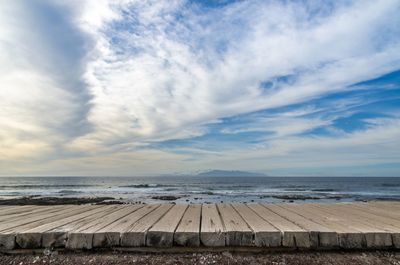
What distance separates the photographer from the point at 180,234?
2697mm

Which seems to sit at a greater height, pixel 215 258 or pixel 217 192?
pixel 215 258

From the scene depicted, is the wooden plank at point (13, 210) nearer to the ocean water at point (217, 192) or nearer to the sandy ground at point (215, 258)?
the sandy ground at point (215, 258)

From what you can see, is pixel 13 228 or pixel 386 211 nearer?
pixel 13 228

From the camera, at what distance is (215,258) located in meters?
2.59

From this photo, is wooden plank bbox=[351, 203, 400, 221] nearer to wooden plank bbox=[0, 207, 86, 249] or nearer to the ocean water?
wooden plank bbox=[0, 207, 86, 249]

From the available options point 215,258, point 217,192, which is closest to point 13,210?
point 215,258

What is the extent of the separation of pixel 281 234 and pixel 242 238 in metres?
0.41

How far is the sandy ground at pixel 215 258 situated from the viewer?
2.56 metres

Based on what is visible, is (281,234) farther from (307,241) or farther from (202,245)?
(202,245)

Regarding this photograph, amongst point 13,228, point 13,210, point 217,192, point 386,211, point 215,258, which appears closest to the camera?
point 215,258

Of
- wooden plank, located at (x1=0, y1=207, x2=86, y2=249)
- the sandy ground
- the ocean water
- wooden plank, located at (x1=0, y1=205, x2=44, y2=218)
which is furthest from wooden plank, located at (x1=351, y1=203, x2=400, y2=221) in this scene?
the ocean water

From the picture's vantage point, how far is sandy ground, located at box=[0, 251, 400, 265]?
2.56 meters

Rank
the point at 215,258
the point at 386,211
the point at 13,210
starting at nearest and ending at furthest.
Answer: the point at 215,258 < the point at 386,211 < the point at 13,210

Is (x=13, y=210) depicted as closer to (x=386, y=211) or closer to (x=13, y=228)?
(x=13, y=228)
